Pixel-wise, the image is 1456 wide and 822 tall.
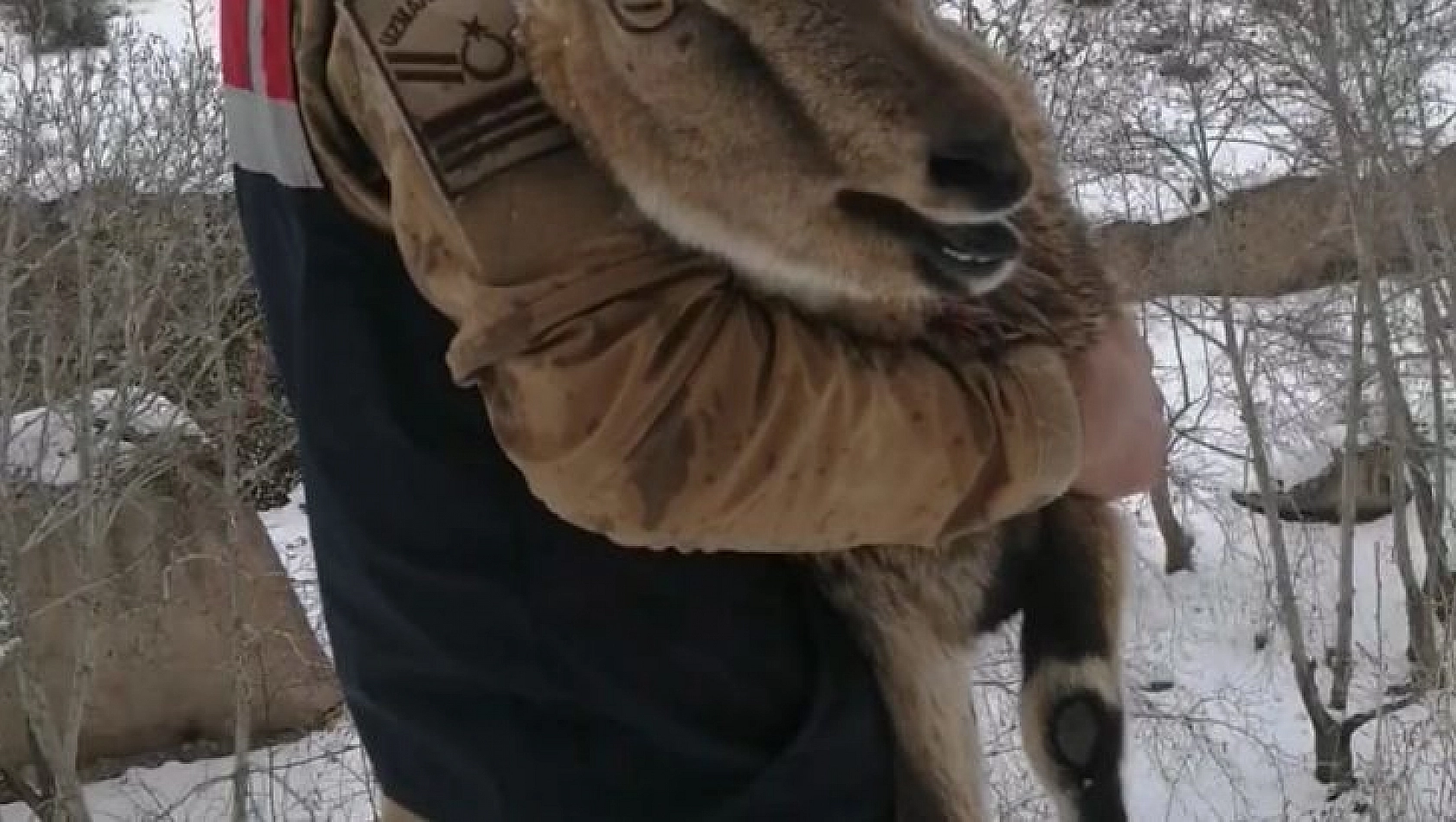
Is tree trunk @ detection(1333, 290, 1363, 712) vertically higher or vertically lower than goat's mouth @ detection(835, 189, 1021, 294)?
higher

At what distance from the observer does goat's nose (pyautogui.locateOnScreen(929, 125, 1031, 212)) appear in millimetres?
705

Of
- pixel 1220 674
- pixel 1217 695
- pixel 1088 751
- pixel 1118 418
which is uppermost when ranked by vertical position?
pixel 1220 674

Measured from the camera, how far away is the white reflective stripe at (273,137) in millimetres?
750

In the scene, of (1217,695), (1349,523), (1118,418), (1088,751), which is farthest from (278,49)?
(1217,695)

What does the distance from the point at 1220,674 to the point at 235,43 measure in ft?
42.1

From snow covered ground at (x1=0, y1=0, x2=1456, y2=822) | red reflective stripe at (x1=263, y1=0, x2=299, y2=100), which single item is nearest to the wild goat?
red reflective stripe at (x1=263, y1=0, x2=299, y2=100)

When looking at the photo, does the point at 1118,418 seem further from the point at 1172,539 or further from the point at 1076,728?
the point at 1172,539

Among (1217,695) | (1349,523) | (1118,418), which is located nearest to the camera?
(1118,418)

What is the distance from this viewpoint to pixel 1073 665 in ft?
3.08

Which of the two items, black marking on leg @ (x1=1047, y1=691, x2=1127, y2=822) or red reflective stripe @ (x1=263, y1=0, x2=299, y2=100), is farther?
black marking on leg @ (x1=1047, y1=691, x2=1127, y2=822)

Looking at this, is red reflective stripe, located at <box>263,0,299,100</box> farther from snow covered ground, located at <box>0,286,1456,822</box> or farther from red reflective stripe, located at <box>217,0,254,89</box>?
snow covered ground, located at <box>0,286,1456,822</box>

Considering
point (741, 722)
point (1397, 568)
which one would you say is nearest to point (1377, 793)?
point (1397, 568)

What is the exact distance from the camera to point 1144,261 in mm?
12297

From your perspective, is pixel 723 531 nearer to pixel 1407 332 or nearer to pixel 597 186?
pixel 597 186
